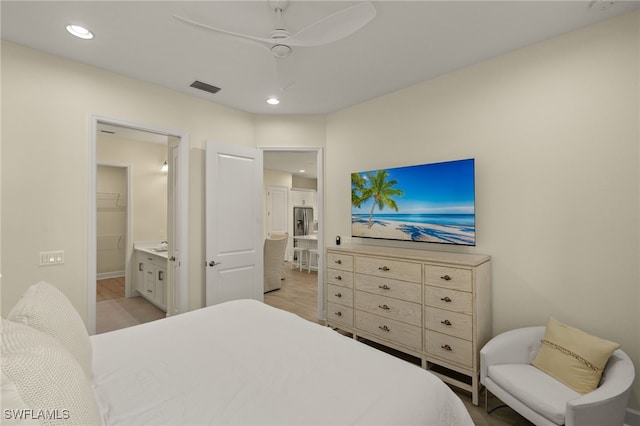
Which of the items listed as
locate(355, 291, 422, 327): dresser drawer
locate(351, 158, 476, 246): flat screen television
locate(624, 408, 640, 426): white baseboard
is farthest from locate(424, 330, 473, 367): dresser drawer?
locate(624, 408, 640, 426): white baseboard

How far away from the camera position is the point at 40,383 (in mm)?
708

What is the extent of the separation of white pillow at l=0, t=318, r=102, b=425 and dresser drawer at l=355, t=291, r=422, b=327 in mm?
2303

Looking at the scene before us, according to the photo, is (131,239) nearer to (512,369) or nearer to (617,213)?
(512,369)

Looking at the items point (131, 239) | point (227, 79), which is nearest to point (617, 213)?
point (227, 79)

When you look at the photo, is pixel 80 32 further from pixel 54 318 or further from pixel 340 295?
pixel 340 295

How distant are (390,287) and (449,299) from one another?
544 mm

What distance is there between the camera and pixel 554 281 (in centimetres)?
227

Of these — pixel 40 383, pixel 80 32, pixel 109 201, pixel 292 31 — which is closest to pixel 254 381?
pixel 40 383

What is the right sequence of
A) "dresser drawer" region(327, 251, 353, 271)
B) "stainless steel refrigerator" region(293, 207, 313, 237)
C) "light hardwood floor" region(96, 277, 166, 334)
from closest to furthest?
"dresser drawer" region(327, 251, 353, 271) → "light hardwood floor" region(96, 277, 166, 334) → "stainless steel refrigerator" region(293, 207, 313, 237)

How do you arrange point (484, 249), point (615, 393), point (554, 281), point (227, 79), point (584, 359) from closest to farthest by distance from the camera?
1. point (615, 393)
2. point (584, 359)
3. point (554, 281)
4. point (484, 249)
5. point (227, 79)

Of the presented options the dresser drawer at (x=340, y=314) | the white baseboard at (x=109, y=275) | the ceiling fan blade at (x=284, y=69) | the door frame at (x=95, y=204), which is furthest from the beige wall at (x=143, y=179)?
the ceiling fan blade at (x=284, y=69)

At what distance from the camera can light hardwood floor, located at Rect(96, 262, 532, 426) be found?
235 centimetres

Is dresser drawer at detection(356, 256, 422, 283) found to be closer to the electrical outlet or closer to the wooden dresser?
the wooden dresser

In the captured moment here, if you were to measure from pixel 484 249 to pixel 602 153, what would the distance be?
106 cm
